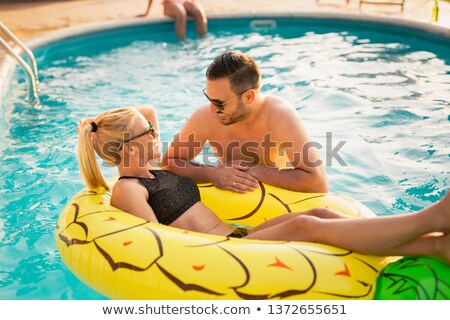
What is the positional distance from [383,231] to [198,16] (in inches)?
261

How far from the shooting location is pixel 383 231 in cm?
270

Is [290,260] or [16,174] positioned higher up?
[290,260]

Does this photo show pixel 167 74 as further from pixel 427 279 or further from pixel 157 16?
pixel 427 279

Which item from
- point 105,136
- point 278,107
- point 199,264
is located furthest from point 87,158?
point 278,107

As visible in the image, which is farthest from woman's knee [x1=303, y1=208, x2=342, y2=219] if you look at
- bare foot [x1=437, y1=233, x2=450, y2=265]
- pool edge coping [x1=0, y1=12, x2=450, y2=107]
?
pool edge coping [x1=0, y1=12, x2=450, y2=107]

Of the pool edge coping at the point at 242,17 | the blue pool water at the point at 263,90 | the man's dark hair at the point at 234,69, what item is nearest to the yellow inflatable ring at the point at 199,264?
the blue pool water at the point at 263,90

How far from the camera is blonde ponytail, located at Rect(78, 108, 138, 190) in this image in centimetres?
331

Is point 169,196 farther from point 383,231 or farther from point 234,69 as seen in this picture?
point 383,231

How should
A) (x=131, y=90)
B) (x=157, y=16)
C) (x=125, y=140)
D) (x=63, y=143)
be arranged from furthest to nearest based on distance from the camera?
1. (x=157, y=16)
2. (x=131, y=90)
3. (x=63, y=143)
4. (x=125, y=140)

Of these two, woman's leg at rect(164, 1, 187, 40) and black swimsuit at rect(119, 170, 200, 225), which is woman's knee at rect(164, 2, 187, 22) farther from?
black swimsuit at rect(119, 170, 200, 225)

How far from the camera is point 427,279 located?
104 inches

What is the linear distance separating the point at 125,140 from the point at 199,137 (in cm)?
74

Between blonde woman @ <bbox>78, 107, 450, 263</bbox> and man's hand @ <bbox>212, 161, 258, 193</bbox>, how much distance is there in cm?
21

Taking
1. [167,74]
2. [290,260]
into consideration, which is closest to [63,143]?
[167,74]
